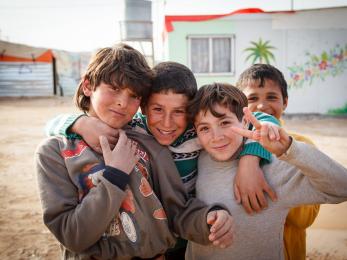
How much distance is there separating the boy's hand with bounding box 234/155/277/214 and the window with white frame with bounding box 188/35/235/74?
10.4m

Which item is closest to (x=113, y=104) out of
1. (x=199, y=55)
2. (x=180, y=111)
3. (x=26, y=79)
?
(x=180, y=111)

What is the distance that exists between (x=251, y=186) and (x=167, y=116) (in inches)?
21.7

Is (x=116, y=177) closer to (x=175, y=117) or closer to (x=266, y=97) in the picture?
(x=175, y=117)

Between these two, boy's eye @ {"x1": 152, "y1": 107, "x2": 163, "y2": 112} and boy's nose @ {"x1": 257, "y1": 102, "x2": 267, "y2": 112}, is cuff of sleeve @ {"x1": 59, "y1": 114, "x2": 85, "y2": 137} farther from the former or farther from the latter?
boy's nose @ {"x1": 257, "y1": 102, "x2": 267, "y2": 112}

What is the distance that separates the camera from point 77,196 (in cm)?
146

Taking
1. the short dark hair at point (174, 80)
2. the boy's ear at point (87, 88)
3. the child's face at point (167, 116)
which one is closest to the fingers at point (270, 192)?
the child's face at point (167, 116)

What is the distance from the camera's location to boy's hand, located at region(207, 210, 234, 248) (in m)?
1.46

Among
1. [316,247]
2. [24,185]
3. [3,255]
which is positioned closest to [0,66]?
[24,185]

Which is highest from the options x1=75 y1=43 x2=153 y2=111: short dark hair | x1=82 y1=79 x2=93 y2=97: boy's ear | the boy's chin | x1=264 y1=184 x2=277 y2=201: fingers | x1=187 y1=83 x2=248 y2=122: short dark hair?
x1=75 y1=43 x2=153 y2=111: short dark hair

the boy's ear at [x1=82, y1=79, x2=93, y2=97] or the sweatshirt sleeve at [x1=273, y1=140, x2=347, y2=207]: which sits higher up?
the boy's ear at [x1=82, y1=79, x2=93, y2=97]

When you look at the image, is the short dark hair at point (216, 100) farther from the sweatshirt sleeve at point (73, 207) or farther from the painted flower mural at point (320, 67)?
the painted flower mural at point (320, 67)

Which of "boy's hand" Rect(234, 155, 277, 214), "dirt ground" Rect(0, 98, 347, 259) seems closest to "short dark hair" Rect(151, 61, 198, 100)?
"boy's hand" Rect(234, 155, 277, 214)

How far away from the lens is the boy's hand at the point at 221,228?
1.46 m

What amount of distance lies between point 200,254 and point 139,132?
684 mm
